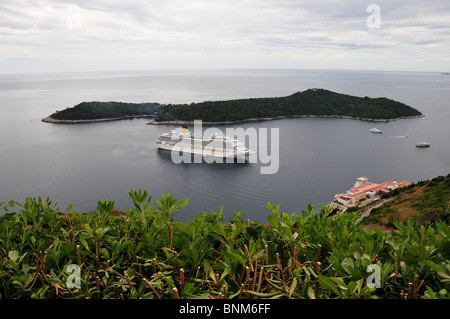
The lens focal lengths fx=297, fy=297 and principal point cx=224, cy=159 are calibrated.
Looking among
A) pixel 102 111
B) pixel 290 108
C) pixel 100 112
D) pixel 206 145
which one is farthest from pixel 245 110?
pixel 100 112

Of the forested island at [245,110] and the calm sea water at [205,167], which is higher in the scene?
the forested island at [245,110]

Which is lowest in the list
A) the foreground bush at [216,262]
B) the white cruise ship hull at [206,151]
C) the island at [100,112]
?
the white cruise ship hull at [206,151]

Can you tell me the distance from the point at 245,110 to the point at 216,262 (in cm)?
4563

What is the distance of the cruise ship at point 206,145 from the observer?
93.8ft

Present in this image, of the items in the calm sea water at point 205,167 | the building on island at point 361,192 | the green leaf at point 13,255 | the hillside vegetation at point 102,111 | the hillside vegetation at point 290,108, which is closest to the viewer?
the green leaf at point 13,255

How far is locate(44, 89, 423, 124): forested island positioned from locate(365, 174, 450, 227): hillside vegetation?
1136 inches

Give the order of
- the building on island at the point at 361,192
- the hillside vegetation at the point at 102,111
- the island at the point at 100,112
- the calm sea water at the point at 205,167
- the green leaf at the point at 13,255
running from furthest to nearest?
the hillside vegetation at the point at 102,111 < the island at the point at 100,112 < the calm sea water at the point at 205,167 < the building on island at the point at 361,192 < the green leaf at the point at 13,255

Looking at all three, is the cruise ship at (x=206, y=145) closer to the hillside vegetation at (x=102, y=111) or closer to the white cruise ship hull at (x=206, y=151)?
the white cruise ship hull at (x=206, y=151)

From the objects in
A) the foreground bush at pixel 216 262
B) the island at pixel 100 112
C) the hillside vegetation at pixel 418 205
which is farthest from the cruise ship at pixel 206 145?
the foreground bush at pixel 216 262

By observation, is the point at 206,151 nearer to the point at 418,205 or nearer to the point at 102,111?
the point at 418,205

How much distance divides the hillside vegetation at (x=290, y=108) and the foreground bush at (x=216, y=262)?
137 feet

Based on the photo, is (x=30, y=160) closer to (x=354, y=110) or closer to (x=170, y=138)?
(x=170, y=138)

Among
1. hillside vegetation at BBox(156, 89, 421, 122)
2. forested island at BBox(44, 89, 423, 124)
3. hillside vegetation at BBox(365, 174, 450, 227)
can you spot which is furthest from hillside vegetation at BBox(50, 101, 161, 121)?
hillside vegetation at BBox(365, 174, 450, 227)

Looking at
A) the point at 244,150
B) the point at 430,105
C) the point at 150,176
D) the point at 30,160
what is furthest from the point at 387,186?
the point at 430,105
